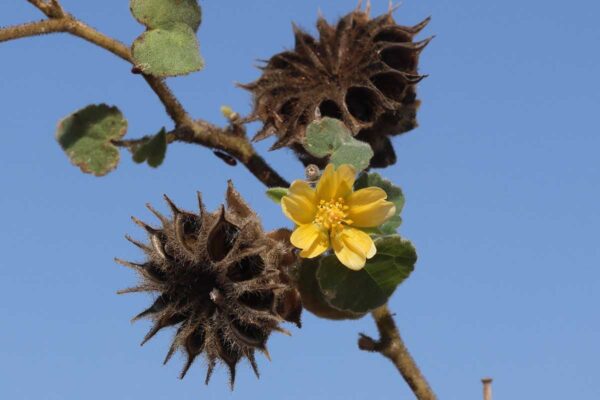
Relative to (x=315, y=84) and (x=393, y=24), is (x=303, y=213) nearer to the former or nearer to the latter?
(x=315, y=84)

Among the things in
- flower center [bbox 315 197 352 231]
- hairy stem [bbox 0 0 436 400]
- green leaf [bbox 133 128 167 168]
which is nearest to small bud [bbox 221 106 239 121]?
hairy stem [bbox 0 0 436 400]

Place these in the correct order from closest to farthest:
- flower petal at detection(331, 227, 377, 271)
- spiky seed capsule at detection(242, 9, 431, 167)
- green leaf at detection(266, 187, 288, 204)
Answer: flower petal at detection(331, 227, 377, 271) < green leaf at detection(266, 187, 288, 204) < spiky seed capsule at detection(242, 9, 431, 167)

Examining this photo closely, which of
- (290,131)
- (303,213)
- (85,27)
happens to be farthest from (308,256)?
(85,27)

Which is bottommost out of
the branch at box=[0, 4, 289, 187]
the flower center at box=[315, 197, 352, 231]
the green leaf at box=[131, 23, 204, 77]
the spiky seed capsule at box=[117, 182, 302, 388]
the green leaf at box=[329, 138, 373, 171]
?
the spiky seed capsule at box=[117, 182, 302, 388]

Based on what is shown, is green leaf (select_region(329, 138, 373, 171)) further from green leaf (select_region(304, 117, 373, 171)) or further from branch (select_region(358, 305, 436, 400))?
branch (select_region(358, 305, 436, 400))

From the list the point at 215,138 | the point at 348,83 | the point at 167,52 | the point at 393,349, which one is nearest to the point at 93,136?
the point at 167,52

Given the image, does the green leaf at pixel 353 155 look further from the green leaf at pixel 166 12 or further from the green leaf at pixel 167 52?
the green leaf at pixel 166 12

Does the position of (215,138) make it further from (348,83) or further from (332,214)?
(332,214)
